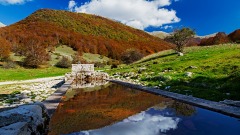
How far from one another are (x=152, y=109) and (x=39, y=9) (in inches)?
4882

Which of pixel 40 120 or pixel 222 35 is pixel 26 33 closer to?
pixel 222 35

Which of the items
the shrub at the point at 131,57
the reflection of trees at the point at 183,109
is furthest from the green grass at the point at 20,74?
the reflection of trees at the point at 183,109

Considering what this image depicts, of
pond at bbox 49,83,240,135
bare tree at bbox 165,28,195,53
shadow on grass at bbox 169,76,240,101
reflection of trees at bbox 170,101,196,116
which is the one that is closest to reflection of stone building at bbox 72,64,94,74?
shadow on grass at bbox 169,76,240,101

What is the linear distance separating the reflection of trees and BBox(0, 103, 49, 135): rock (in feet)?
15.6

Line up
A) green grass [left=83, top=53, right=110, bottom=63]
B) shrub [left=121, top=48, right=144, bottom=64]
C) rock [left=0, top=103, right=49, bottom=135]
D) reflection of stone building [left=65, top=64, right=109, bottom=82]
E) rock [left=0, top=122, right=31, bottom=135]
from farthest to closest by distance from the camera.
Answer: green grass [left=83, top=53, right=110, bottom=63] < shrub [left=121, top=48, right=144, bottom=64] < reflection of stone building [left=65, top=64, right=109, bottom=82] < rock [left=0, top=103, right=49, bottom=135] < rock [left=0, top=122, right=31, bottom=135]

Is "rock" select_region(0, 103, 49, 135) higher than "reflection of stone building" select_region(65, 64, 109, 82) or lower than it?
lower

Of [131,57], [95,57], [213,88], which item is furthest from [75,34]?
[213,88]

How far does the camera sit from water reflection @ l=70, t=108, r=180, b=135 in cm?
705

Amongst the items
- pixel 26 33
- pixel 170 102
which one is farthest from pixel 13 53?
pixel 170 102

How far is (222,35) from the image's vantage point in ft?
243

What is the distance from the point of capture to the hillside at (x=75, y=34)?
81431 mm

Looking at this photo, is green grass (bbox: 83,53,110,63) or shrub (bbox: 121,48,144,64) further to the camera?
green grass (bbox: 83,53,110,63)

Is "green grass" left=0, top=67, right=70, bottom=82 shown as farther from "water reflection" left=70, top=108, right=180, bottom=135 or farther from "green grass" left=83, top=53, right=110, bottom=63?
"green grass" left=83, top=53, right=110, bottom=63

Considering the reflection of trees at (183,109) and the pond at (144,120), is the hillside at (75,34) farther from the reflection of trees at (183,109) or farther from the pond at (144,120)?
the reflection of trees at (183,109)
